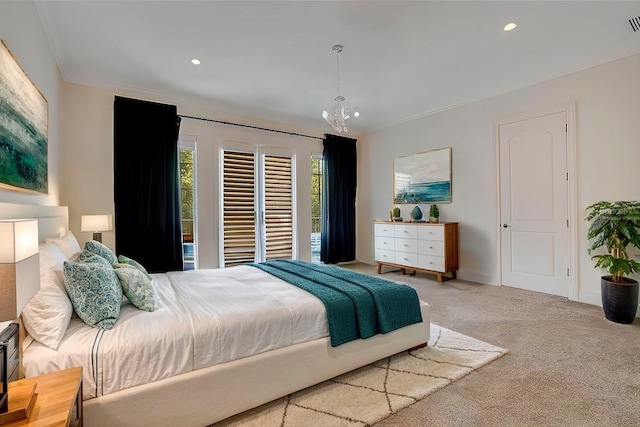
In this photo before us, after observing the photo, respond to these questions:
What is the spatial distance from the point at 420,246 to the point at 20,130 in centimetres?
472

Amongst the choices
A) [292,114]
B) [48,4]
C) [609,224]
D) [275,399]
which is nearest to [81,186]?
[48,4]

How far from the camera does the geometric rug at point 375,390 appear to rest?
5.45 feet

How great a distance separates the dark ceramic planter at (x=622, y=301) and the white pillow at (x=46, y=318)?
4.43 m

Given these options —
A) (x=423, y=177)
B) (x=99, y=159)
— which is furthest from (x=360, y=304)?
(x=99, y=159)

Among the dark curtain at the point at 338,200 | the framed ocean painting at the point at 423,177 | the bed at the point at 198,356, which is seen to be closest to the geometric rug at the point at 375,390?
the bed at the point at 198,356

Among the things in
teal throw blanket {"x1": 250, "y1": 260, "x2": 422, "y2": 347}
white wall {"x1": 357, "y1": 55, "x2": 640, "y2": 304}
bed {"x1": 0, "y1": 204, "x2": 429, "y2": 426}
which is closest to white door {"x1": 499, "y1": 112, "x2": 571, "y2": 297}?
white wall {"x1": 357, "y1": 55, "x2": 640, "y2": 304}

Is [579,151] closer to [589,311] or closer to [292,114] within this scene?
[589,311]

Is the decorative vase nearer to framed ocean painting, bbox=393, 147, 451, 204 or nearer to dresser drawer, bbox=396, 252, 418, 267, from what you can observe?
framed ocean painting, bbox=393, 147, 451, 204

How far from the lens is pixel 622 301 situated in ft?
9.39

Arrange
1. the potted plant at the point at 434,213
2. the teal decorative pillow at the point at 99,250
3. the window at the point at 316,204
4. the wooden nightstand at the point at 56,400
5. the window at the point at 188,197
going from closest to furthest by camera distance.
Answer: the wooden nightstand at the point at 56,400 < the teal decorative pillow at the point at 99,250 < the window at the point at 188,197 < the potted plant at the point at 434,213 < the window at the point at 316,204

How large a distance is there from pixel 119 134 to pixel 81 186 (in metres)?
0.81

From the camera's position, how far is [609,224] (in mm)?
2973

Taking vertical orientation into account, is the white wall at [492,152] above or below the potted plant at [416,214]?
above

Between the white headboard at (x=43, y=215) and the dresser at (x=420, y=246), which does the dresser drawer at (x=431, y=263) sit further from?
the white headboard at (x=43, y=215)
